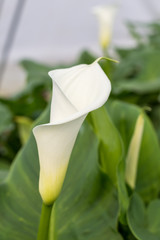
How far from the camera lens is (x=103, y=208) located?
0.52 metres

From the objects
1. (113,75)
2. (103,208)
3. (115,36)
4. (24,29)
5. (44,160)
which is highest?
(44,160)

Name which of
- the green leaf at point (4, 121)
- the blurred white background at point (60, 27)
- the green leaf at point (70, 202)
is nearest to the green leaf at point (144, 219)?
the green leaf at point (70, 202)

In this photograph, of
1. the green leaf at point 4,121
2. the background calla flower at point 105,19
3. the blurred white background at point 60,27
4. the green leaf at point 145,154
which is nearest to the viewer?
the green leaf at point 145,154

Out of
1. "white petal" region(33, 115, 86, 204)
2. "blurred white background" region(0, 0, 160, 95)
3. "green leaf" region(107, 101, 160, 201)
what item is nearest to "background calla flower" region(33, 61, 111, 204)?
"white petal" region(33, 115, 86, 204)

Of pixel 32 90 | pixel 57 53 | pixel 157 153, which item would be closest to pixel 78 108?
pixel 157 153

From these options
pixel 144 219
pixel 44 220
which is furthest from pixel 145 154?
pixel 44 220

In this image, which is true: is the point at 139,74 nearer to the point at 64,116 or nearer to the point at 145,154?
the point at 145,154

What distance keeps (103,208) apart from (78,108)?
0.68 feet

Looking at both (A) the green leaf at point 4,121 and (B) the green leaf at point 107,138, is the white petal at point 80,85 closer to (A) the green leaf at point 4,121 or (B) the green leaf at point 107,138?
(B) the green leaf at point 107,138

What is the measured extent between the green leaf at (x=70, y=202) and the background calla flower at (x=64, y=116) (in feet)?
0.52

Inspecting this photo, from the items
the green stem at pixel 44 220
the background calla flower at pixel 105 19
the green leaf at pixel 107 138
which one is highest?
the green stem at pixel 44 220

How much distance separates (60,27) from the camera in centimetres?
249

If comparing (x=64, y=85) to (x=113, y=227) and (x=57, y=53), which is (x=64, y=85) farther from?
(x=57, y=53)

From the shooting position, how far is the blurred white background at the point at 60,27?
7.43 feet
